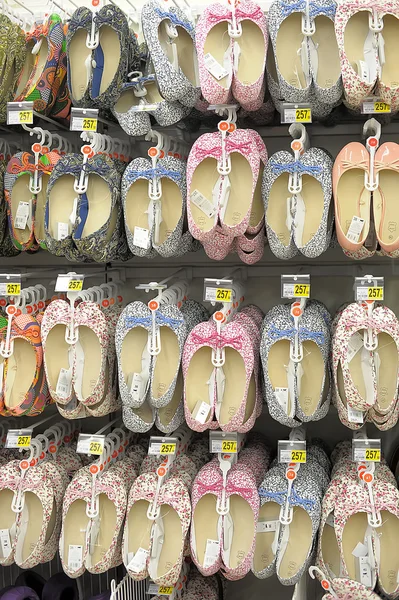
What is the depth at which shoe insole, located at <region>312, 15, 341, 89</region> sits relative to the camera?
2299 mm

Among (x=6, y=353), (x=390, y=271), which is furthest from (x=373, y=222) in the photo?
(x=6, y=353)

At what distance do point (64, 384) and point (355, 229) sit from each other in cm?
114

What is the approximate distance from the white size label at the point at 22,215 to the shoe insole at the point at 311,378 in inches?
44.4

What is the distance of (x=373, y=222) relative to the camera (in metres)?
2.23

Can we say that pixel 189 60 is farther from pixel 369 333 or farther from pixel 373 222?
pixel 369 333

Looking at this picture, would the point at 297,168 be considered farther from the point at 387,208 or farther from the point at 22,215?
the point at 22,215

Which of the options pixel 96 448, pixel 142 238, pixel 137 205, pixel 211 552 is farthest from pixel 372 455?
pixel 137 205

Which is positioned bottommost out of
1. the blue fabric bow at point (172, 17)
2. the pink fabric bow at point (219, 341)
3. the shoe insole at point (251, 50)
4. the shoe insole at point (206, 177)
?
the pink fabric bow at point (219, 341)

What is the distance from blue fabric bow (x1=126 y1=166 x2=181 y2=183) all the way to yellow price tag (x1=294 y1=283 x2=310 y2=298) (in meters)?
0.57

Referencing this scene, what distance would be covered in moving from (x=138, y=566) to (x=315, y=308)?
1.07 meters

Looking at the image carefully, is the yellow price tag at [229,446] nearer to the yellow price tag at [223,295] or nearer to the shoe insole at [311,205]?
the yellow price tag at [223,295]

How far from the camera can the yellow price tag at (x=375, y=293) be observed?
86.1 inches

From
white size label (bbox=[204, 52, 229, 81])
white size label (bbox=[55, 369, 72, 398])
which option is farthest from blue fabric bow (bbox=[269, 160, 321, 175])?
white size label (bbox=[55, 369, 72, 398])

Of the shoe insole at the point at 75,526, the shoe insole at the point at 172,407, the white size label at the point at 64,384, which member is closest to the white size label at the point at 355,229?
the shoe insole at the point at 172,407
